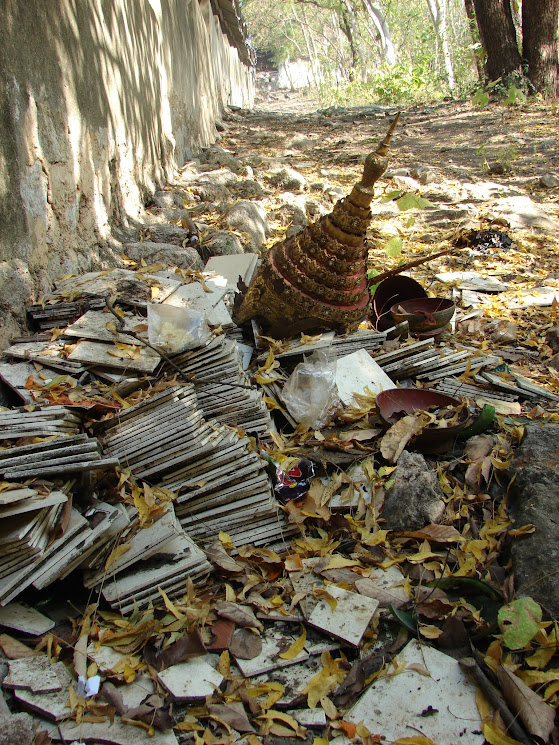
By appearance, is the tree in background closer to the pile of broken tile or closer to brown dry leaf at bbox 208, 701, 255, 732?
the pile of broken tile

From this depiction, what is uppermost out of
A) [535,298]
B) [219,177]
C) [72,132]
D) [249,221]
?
[72,132]

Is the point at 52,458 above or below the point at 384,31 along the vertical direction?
below

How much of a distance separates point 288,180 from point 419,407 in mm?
5380

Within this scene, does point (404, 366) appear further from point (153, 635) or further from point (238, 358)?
point (153, 635)

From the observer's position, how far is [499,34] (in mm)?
10742

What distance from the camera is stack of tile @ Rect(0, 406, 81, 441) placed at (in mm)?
2203

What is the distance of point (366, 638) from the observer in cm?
197

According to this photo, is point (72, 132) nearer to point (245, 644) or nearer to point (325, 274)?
point (325, 274)

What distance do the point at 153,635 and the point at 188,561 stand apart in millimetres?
290

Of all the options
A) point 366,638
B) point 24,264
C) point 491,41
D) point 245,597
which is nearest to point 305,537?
point 245,597

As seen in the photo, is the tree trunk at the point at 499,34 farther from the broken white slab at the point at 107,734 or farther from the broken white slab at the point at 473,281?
the broken white slab at the point at 107,734

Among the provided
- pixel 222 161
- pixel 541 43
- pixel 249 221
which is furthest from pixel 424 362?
pixel 541 43

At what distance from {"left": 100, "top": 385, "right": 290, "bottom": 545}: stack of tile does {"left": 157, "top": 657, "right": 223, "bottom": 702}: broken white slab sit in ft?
2.05

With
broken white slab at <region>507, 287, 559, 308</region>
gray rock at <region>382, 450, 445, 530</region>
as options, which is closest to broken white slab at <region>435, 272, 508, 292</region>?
broken white slab at <region>507, 287, 559, 308</region>
